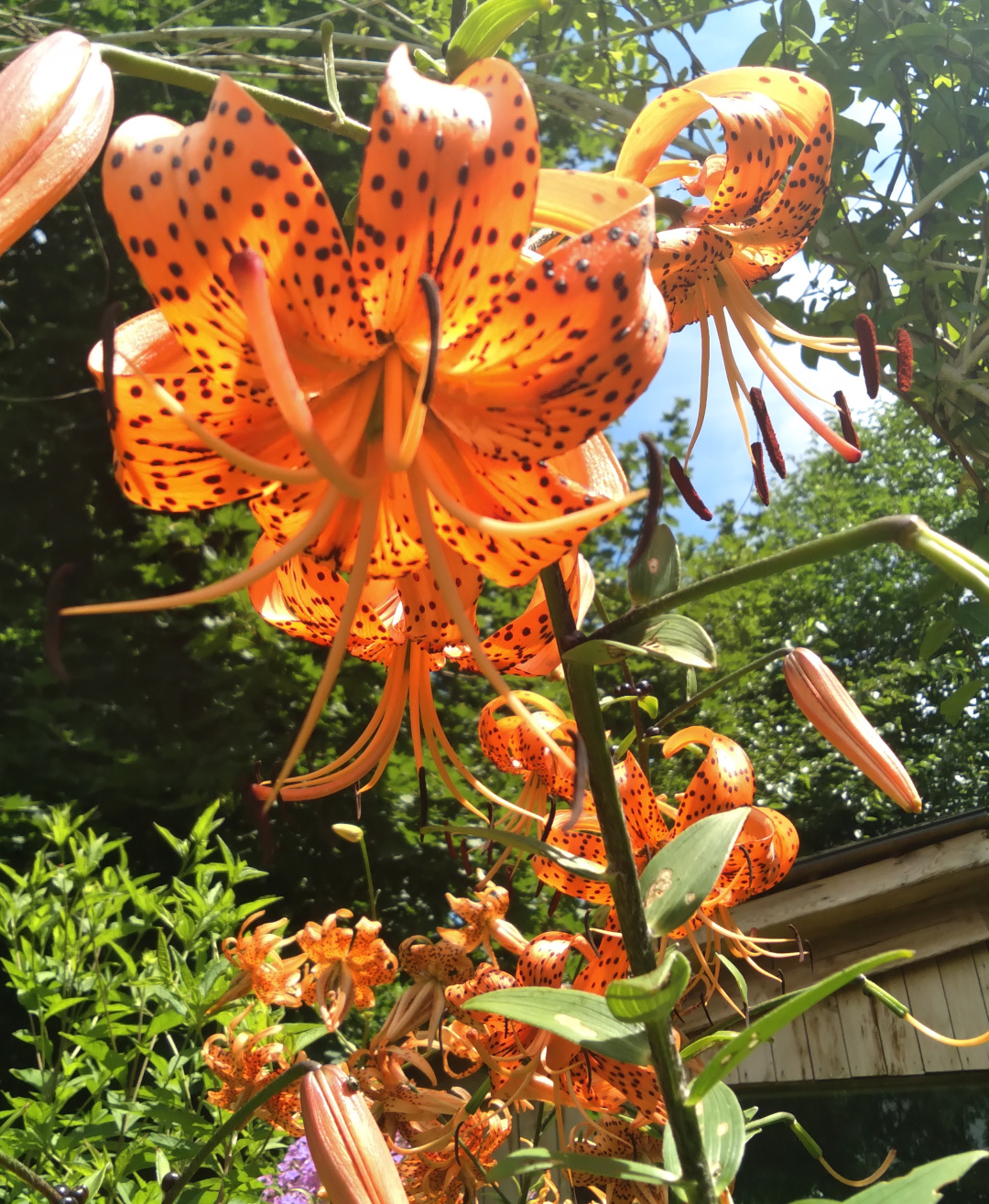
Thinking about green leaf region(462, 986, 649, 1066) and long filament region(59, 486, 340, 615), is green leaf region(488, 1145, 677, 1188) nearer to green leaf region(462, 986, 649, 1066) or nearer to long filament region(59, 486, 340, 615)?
green leaf region(462, 986, 649, 1066)

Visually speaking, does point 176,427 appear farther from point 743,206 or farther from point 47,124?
point 743,206

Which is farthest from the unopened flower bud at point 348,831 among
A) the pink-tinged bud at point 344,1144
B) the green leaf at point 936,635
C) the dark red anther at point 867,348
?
the green leaf at point 936,635

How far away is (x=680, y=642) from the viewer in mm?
397

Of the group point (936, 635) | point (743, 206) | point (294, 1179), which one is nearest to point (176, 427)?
point (743, 206)

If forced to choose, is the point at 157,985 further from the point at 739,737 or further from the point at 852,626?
the point at 852,626

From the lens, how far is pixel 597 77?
93.8 inches

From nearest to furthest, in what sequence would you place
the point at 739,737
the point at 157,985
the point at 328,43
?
the point at 328,43
the point at 157,985
the point at 739,737

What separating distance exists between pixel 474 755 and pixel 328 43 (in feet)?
10.6

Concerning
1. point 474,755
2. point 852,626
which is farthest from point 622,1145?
point 852,626

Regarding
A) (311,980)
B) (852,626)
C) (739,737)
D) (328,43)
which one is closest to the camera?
(328,43)

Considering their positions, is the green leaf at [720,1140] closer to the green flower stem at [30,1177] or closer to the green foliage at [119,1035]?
the green flower stem at [30,1177]

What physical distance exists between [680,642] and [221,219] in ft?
0.78

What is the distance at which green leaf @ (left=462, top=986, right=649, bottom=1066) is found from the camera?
35 centimetres

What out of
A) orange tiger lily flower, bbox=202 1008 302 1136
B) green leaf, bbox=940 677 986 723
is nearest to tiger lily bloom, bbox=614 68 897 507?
orange tiger lily flower, bbox=202 1008 302 1136
